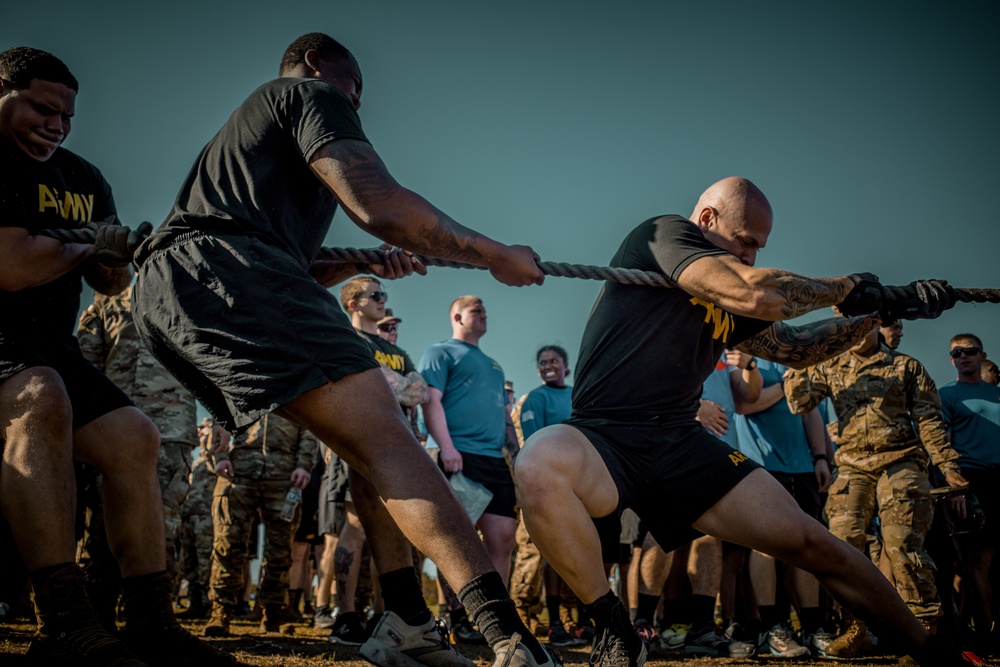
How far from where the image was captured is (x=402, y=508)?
2.50 meters

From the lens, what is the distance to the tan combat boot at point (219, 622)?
19.3ft

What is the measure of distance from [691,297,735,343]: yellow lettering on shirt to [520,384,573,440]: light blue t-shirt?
4242mm

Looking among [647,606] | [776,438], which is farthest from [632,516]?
[776,438]

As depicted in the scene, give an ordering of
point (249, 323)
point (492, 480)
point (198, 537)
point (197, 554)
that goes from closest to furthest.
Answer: point (249, 323)
point (492, 480)
point (197, 554)
point (198, 537)

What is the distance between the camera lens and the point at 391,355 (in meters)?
6.65

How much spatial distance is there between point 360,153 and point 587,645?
5.35m

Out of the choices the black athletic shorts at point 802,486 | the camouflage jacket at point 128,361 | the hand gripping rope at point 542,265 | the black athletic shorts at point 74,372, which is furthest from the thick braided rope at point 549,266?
the black athletic shorts at point 802,486

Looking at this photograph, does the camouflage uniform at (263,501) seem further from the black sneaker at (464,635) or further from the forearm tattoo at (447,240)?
the forearm tattoo at (447,240)

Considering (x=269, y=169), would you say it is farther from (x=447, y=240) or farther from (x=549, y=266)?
(x=549, y=266)

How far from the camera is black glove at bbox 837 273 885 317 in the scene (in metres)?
3.89

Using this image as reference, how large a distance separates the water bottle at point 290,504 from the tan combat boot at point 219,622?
924mm

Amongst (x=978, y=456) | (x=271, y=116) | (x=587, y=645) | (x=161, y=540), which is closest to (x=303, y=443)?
(x=587, y=645)

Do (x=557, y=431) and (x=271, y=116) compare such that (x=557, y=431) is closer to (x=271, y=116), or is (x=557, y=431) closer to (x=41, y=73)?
(x=271, y=116)

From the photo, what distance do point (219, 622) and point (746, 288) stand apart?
4520mm
